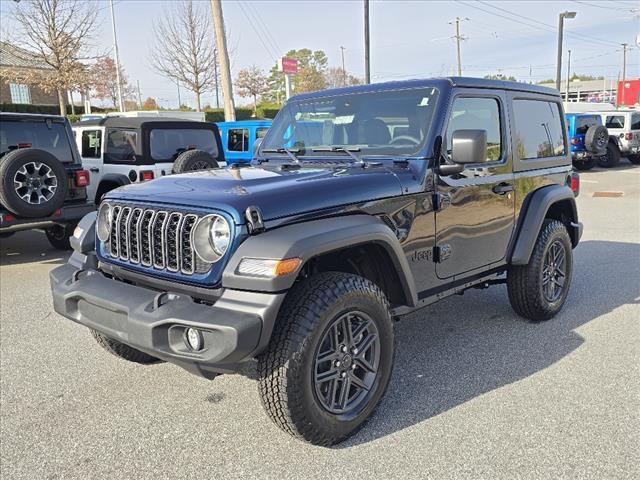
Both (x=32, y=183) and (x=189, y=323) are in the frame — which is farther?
(x=32, y=183)

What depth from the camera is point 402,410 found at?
3.25 m

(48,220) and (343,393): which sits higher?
(48,220)

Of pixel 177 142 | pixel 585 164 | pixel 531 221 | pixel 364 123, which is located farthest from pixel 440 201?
pixel 585 164

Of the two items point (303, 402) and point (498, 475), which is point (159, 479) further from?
point (498, 475)

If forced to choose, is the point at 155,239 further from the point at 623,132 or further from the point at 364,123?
the point at 623,132

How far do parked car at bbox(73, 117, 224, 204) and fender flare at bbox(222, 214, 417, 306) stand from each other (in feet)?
17.2

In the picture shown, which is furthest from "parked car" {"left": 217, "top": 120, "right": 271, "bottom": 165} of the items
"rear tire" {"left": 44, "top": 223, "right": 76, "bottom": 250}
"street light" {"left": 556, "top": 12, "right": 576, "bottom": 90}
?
"street light" {"left": 556, "top": 12, "right": 576, "bottom": 90}

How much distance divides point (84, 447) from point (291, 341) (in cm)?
130

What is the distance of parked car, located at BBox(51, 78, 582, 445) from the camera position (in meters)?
2.59

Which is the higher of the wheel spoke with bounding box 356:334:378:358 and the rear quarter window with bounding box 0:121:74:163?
the rear quarter window with bounding box 0:121:74:163

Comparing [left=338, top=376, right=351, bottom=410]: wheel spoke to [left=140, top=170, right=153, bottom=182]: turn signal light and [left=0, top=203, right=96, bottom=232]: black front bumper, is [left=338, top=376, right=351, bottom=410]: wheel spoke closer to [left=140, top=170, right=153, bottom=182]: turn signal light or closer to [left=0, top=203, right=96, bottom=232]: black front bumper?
[left=0, top=203, right=96, bottom=232]: black front bumper

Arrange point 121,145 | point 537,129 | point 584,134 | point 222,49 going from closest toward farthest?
point 537,129, point 121,145, point 222,49, point 584,134

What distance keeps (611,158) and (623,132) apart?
102 centimetres

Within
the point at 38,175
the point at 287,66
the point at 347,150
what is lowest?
the point at 38,175
